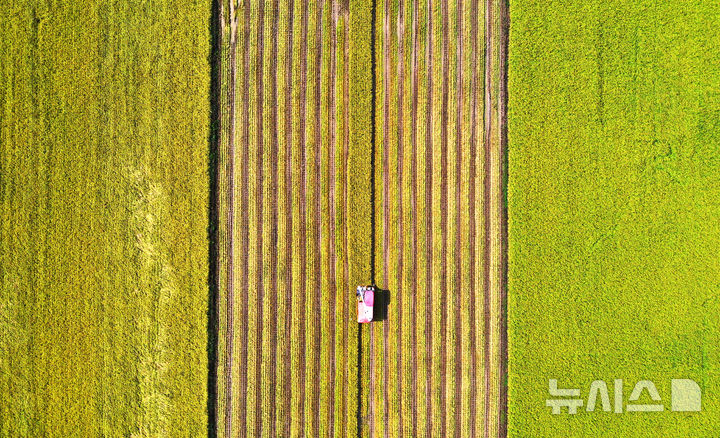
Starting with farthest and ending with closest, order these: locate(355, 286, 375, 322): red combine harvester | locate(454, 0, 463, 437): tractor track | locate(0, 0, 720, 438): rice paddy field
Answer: locate(454, 0, 463, 437): tractor track, locate(0, 0, 720, 438): rice paddy field, locate(355, 286, 375, 322): red combine harvester

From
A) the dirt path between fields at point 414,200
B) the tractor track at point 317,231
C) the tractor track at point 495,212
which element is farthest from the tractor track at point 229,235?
the tractor track at point 495,212

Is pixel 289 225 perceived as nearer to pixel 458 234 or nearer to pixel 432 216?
pixel 432 216

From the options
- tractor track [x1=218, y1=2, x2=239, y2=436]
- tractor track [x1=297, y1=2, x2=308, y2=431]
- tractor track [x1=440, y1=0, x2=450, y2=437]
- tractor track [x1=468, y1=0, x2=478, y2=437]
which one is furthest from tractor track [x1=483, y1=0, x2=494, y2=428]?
tractor track [x1=218, y1=2, x2=239, y2=436]

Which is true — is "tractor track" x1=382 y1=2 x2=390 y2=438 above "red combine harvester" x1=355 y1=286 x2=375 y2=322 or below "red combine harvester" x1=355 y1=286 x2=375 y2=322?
above

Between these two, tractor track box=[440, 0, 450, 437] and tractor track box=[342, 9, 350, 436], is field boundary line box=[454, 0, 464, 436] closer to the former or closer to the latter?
tractor track box=[440, 0, 450, 437]

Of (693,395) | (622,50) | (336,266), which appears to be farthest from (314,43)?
(693,395)

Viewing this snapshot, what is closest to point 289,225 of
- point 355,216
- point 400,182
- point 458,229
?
point 355,216
